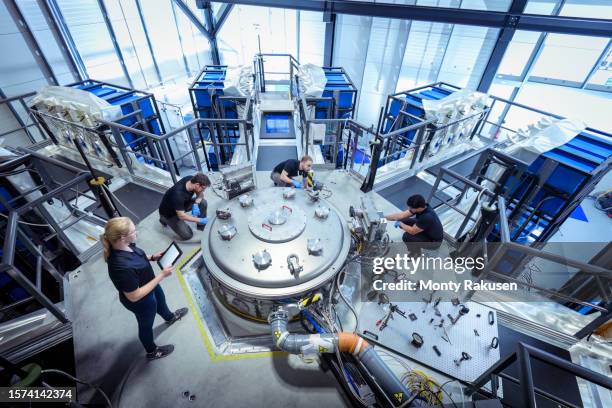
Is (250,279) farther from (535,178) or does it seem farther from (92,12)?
(92,12)

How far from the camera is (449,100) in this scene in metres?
6.19

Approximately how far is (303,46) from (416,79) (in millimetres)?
5018

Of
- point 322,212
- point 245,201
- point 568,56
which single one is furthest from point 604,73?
point 245,201

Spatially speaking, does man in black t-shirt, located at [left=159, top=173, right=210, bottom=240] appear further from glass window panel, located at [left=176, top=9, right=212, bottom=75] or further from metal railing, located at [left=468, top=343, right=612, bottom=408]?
glass window panel, located at [left=176, top=9, right=212, bottom=75]

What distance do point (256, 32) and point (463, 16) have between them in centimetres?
826

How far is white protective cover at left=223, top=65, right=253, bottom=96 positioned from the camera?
23.0 ft

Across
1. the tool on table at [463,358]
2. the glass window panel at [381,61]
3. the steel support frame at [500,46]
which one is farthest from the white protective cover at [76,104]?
the steel support frame at [500,46]

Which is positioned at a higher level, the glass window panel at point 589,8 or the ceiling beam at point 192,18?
the glass window panel at point 589,8

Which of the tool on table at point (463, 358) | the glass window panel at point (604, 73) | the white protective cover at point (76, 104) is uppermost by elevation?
the glass window panel at point (604, 73)

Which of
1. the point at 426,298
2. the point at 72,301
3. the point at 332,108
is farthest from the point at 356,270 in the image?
the point at 332,108

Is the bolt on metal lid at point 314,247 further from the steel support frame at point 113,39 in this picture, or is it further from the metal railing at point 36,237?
the steel support frame at point 113,39

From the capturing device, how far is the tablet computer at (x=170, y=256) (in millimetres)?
2500

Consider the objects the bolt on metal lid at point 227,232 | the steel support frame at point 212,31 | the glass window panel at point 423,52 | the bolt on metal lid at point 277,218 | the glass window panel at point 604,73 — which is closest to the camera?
the bolt on metal lid at point 227,232

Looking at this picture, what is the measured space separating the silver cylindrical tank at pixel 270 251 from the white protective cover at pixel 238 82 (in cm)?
473
